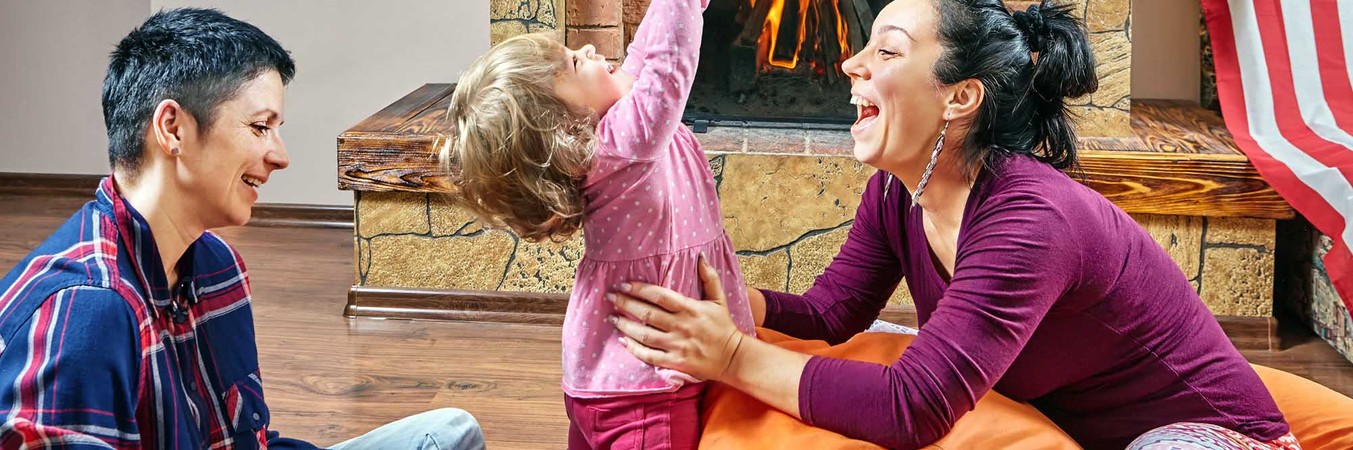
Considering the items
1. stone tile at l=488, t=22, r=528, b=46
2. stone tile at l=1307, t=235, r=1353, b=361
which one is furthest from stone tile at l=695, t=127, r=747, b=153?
stone tile at l=1307, t=235, r=1353, b=361

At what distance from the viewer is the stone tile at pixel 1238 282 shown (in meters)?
2.88

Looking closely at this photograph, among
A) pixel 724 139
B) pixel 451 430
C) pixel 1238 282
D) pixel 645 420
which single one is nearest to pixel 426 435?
pixel 451 430

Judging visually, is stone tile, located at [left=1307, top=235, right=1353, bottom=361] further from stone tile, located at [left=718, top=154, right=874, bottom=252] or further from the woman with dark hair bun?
the woman with dark hair bun

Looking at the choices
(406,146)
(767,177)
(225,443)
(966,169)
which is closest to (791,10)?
(767,177)

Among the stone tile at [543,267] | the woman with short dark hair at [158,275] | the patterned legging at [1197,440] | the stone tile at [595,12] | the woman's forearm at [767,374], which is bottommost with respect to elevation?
the stone tile at [543,267]

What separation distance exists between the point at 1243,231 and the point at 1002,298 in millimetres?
1772

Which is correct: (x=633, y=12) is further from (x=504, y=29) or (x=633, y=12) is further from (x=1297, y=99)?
(x=1297, y=99)

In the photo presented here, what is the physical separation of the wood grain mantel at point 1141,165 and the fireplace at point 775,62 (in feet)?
0.98

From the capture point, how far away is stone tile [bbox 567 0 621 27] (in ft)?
10.8

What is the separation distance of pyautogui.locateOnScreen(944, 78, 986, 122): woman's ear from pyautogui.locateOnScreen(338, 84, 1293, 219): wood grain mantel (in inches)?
47.9

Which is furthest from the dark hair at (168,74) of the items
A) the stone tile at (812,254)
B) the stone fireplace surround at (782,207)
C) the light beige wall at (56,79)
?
the light beige wall at (56,79)

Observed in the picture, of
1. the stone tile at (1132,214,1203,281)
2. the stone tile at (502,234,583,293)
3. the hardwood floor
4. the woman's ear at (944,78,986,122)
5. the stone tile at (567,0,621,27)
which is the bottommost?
the hardwood floor

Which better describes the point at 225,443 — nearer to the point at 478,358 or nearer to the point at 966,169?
the point at 966,169

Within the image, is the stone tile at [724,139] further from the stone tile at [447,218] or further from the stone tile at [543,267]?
the stone tile at [447,218]
